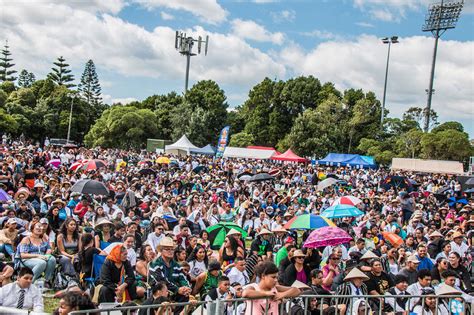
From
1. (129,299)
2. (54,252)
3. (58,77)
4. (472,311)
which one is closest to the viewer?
(472,311)

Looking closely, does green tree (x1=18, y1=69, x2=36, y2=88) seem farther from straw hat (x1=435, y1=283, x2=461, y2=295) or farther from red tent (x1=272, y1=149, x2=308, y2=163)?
straw hat (x1=435, y1=283, x2=461, y2=295)

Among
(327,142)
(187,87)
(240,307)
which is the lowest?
(240,307)

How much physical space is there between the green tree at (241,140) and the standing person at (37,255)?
2011 inches

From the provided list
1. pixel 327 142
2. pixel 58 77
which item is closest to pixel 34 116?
pixel 58 77

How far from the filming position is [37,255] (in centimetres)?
775

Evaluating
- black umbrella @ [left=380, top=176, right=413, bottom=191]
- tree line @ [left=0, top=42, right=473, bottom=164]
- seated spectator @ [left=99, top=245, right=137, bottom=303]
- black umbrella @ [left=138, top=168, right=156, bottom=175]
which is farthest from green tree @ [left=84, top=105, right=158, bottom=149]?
seated spectator @ [left=99, top=245, right=137, bottom=303]

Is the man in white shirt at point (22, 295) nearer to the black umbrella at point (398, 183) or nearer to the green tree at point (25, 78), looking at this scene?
the black umbrella at point (398, 183)

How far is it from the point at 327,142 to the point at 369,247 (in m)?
40.5

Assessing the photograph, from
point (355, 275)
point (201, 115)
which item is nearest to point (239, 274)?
point (355, 275)

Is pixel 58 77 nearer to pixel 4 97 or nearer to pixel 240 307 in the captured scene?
pixel 4 97

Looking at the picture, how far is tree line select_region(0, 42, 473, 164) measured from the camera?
50.1 meters

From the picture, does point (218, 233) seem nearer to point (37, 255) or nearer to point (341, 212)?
point (37, 255)

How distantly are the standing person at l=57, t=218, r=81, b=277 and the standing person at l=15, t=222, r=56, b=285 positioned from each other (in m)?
0.19

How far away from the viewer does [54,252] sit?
27.4ft
